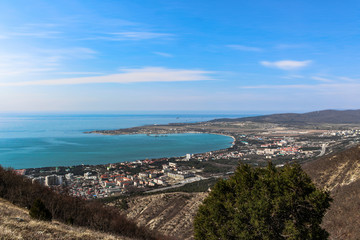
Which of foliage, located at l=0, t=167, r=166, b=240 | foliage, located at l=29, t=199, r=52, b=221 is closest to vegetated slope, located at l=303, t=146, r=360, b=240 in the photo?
foliage, located at l=0, t=167, r=166, b=240

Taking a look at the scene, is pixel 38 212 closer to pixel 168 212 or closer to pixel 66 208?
pixel 66 208

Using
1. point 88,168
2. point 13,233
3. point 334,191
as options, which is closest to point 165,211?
point 334,191

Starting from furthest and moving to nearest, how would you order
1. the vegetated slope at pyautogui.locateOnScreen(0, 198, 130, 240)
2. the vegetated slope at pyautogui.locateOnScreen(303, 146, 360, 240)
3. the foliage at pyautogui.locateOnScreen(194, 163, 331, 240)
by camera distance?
the vegetated slope at pyautogui.locateOnScreen(303, 146, 360, 240)
the foliage at pyautogui.locateOnScreen(194, 163, 331, 240)
the vegetated slope at pyautogui.locateOnScreen(0, 198, 130, 240)

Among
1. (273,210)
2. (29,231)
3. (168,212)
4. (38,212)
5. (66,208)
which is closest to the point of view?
(29,231)

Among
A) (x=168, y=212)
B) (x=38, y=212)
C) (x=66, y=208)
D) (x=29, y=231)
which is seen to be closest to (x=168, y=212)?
(x=168, y=212)

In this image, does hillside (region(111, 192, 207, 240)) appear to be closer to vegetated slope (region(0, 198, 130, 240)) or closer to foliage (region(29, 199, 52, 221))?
foliage (region(29, 199, 52, 221))

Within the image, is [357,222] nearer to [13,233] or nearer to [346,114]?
[13,233]
